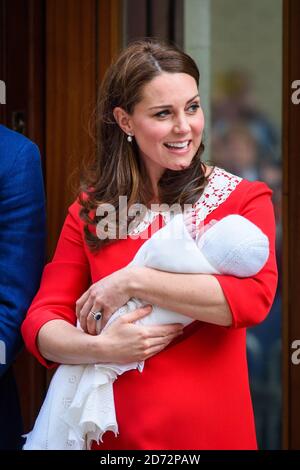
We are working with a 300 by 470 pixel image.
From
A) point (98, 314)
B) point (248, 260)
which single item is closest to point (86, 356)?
point (98, 314)

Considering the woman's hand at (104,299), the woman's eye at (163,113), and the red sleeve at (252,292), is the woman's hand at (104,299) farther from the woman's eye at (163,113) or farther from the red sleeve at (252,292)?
the woman's eye at (163,113)

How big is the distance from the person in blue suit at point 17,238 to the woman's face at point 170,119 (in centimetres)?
32

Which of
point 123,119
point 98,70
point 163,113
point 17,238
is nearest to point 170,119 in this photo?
point 163,113

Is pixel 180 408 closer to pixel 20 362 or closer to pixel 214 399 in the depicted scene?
pixel 214 399

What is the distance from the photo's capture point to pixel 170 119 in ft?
5.97

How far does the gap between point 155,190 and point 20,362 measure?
0.99 m

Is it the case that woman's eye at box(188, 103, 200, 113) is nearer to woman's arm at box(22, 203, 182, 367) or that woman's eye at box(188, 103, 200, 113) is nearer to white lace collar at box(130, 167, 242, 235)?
white lace collar at box(130, 167, 242, 235)

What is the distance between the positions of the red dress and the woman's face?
4.0 inches

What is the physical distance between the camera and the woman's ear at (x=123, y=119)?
191cm

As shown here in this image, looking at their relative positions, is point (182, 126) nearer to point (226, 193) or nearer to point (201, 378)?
point (226, 193)

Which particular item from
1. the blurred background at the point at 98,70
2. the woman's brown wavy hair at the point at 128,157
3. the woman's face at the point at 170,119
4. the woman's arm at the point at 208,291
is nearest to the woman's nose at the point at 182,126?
the woman's face at the point at 170,119

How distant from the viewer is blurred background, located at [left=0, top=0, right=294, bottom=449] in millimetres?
2547

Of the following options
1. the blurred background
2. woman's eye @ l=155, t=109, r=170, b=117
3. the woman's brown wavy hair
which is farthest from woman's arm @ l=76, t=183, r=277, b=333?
the blurred background

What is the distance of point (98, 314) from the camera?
1787 mm
